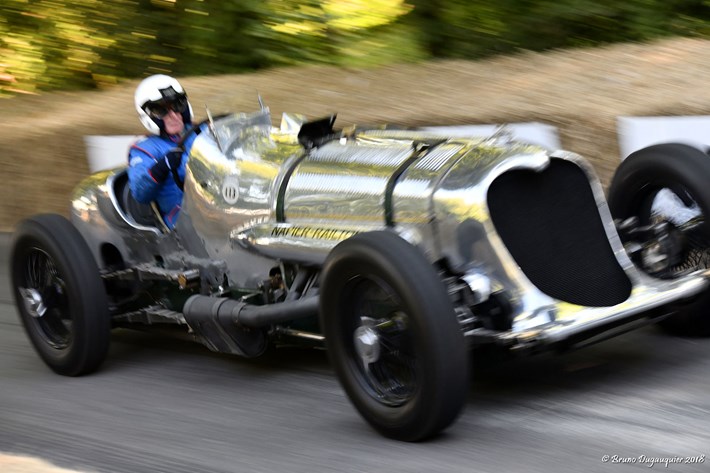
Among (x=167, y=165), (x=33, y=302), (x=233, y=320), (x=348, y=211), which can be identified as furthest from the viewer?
(x=33, y=302)

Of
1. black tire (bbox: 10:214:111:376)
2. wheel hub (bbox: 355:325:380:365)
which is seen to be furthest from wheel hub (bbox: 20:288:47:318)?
wheel hub (bbox: 355:325:380:365)

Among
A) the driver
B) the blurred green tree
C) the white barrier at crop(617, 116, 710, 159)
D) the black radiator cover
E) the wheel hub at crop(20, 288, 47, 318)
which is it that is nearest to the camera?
the black radiator cover

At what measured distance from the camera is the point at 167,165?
19.5 feet

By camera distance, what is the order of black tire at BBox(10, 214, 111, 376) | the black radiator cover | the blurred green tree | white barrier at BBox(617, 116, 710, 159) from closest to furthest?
the black radiator cover → black tire at BBox(10, 214, 111, 376) → white barrier at BBox(617, 116, 710, 159) → the blurred green tree

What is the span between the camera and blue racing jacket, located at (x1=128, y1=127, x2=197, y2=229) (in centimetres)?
598

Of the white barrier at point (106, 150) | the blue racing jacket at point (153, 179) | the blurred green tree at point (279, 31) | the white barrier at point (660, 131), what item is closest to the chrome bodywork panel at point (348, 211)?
the blue racing jacket at point (153, 179)

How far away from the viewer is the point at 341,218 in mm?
5062

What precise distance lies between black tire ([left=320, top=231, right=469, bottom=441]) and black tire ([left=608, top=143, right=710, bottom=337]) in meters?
1.56

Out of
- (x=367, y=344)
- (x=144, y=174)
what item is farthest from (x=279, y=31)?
(x=367, y=344)

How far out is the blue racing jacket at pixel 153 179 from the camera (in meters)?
5.98

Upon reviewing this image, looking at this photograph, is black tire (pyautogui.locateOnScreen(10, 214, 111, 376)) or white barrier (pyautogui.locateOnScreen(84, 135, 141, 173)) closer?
black tire (pyautogui.locateOnScreen(10, 214, 111, 376))

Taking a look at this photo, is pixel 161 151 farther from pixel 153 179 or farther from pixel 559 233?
pixel 559 233

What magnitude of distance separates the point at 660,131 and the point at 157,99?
3398mm

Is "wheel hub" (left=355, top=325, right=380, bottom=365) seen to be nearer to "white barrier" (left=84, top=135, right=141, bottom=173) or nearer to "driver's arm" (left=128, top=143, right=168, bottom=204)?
"driver's arm" (left=128, top=143, right=168, bottom=204)
